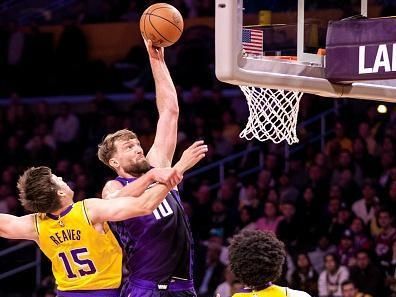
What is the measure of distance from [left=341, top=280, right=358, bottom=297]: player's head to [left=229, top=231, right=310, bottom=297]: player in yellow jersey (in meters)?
5.14

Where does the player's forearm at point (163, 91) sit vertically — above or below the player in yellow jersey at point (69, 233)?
above

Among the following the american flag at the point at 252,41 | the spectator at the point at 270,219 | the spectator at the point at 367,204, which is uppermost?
the american flag at the point at 252,41

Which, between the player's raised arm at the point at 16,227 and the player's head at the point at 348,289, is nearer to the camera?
the player's raised arm at the point at 16,227

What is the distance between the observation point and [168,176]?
18.0 ft

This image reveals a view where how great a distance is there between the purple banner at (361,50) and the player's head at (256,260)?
5.20 ft

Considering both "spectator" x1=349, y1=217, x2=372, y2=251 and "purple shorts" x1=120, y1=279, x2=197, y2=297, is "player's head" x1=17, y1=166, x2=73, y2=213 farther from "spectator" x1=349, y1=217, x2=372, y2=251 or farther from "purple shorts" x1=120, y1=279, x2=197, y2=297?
"spectator" x1=349, y1=217, x2=372, y2=251

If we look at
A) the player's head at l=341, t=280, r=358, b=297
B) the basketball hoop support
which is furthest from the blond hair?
the player's head at l=341, t=280, r=358, b=297

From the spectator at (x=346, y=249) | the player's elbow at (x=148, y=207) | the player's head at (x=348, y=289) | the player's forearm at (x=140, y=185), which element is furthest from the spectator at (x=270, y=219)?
the player's elbow at (x=148, y=207)

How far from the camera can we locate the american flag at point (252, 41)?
585 cm

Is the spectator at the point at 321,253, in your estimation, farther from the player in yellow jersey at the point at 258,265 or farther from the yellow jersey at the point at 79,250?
the player in yellow jersey at the point at 258,265

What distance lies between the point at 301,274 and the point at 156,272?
4.74 meters

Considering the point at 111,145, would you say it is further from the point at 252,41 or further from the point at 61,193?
the point at 252,41

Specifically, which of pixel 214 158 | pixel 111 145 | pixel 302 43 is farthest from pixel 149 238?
pixel 214 158

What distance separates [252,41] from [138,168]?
111 cm
